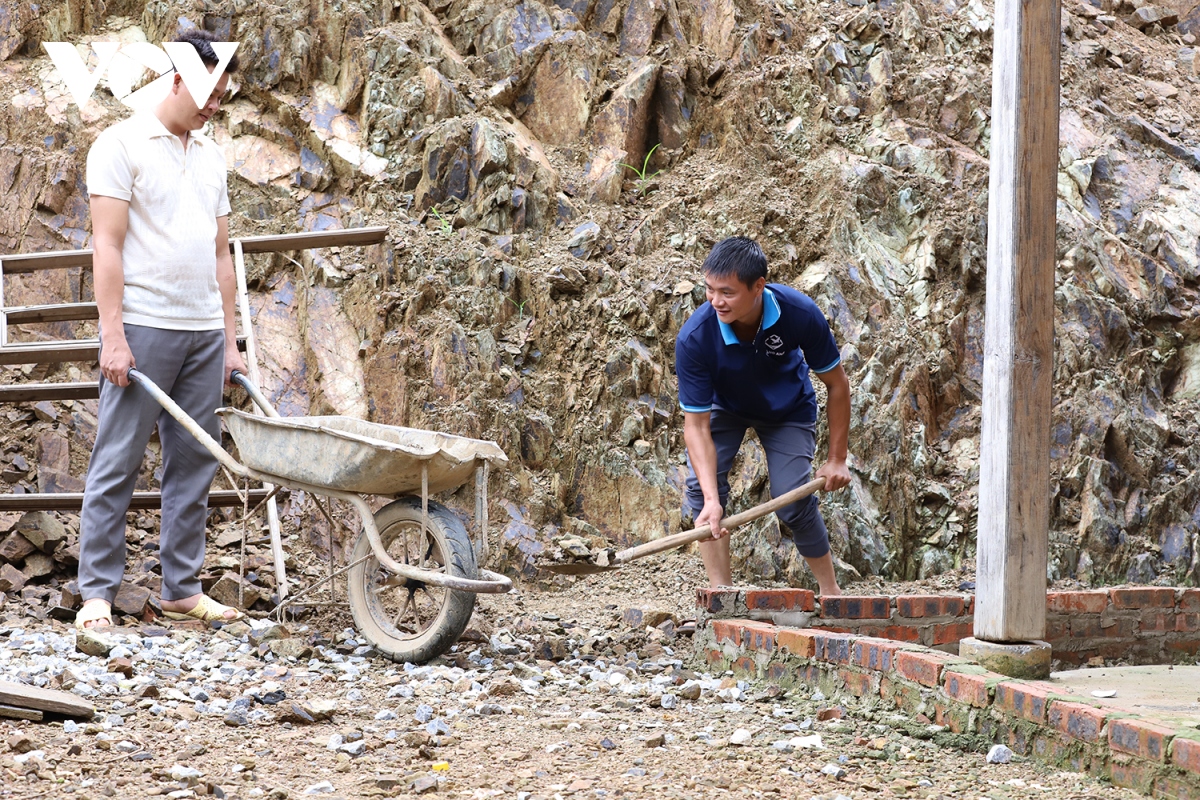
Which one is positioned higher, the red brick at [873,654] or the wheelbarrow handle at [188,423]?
the wheelbarrow handle at [188,423]

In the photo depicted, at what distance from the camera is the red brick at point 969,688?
2631mm

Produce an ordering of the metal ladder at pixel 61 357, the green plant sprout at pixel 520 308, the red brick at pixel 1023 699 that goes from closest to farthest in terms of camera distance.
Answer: the red brick at pixel 1023 699
the metal ladder at pixel 61 357
the green plant sprout at pixel 520 308

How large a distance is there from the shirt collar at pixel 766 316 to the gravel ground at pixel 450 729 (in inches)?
46.6

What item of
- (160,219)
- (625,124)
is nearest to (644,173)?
(625,124)

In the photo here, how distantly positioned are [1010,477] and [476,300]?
356 centimetres

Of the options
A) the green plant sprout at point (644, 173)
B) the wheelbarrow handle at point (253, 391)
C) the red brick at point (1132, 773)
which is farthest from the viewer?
the green plant sprout at point (644, 173)

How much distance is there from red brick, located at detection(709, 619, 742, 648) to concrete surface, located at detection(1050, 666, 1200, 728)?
3.24 ft

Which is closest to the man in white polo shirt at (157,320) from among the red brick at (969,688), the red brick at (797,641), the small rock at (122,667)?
the small rock at (122,667)

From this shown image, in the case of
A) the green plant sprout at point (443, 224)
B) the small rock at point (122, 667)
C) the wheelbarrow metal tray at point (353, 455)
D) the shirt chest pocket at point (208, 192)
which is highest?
the green plant sprout at point (443, 224)

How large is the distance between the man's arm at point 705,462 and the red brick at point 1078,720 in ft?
4.61

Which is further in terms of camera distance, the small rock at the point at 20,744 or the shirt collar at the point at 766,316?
the shirt collar at the point at 766,316

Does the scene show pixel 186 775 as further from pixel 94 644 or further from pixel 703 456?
pixel 703 456

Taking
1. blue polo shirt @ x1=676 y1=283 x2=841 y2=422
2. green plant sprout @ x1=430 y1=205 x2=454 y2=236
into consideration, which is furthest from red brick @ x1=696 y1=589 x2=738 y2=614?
green plant sprout @ x1=430 y1=205 x2=454 y2=236

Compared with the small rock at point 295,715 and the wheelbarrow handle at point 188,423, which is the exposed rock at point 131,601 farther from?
the small rock at point 295,715
